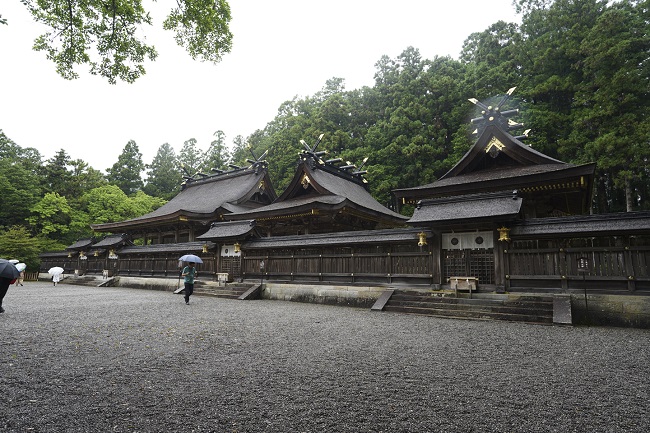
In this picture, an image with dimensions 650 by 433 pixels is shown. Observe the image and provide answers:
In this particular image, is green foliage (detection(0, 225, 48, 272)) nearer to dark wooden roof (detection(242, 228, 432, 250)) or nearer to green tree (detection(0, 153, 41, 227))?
green tree (detection(0, 153, 41, 227))

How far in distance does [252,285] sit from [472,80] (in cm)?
2810

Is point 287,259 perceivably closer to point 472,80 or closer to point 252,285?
point 252,285

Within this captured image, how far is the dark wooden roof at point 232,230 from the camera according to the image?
1647 cm

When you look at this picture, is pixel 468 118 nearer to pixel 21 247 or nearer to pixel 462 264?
pixel 462 264

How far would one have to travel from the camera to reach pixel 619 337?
7469 millimetres

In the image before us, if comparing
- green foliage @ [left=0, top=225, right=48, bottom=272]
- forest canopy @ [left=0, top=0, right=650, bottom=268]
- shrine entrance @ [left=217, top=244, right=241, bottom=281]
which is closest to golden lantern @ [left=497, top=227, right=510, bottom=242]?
shrine entrance @ [left=217, top=244, right=241, bottom=281]

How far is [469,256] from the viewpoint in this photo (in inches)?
460

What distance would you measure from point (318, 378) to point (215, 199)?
24434mm

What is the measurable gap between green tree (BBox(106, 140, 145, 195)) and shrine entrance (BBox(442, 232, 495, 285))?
53874mm

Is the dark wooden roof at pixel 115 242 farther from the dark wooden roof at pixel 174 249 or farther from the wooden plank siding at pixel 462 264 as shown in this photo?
the wooden plank siding at pixel 462 264

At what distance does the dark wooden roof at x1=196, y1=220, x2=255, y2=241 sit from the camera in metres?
16.5

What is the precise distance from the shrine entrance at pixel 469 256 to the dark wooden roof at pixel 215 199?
15.6 metres

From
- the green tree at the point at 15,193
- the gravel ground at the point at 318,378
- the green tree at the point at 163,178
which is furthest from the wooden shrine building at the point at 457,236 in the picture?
the green tree at the point at 163,178

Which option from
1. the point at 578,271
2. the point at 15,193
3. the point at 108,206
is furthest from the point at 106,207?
the point at 578,271
